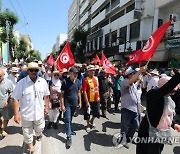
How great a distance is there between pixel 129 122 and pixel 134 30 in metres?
22.6

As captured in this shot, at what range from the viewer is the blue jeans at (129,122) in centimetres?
524

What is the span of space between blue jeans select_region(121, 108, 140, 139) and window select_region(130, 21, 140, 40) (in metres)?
21.0

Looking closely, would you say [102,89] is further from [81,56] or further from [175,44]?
[81,56]

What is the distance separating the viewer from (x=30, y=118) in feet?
14.6

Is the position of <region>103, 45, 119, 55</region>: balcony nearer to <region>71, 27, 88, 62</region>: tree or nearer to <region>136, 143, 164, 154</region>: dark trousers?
<region>71, 27, 88, 62</region>: tree

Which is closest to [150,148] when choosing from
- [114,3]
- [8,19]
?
[114,3]

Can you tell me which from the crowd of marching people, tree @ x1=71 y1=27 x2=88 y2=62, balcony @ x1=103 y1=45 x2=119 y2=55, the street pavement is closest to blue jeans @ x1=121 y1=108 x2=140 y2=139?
the crowd of marching people

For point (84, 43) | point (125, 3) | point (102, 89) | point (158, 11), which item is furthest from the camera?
point (84, 43)

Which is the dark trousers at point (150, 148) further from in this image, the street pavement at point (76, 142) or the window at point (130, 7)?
the window at point (130, 7)

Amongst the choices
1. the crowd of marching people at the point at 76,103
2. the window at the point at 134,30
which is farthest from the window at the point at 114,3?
the crowd of marching people at the point at 76,103

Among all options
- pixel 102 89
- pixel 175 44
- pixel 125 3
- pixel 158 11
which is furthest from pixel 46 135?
pixel 125 3

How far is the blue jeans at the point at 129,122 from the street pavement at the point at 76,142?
1.08 feet

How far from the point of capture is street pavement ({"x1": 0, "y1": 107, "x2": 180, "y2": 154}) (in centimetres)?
503

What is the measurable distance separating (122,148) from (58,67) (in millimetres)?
3881
